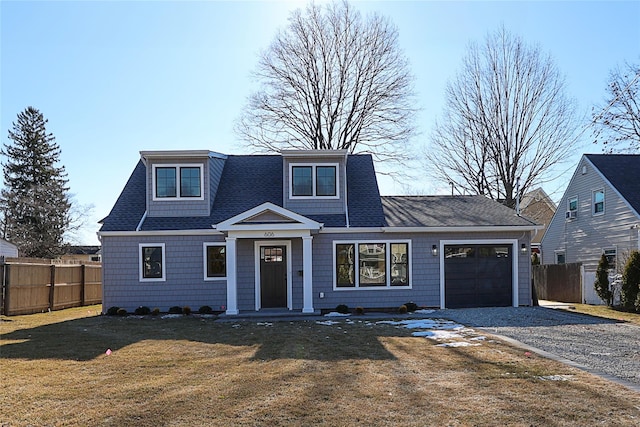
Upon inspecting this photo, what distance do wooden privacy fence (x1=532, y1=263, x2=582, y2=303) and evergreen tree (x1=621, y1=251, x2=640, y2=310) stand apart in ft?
13.0

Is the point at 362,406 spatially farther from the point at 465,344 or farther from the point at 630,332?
the point at 630,332

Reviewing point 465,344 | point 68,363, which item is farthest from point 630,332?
point 68,363

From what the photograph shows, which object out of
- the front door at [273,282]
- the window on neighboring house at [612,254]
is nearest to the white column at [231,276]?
the front door at [273,282]

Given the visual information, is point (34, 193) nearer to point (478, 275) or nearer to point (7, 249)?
point (7, 249)

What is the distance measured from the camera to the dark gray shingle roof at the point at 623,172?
68.2 ft

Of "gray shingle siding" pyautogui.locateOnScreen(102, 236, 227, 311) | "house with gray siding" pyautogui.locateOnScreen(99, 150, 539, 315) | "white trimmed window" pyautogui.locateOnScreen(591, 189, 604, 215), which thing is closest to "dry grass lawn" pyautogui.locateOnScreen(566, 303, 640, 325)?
"house with gray siding" pyautogui.locateOnScreen(99, 150, 539, 315)

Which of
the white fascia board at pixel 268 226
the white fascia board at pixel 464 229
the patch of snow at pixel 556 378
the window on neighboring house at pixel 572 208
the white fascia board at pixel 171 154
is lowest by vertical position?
the patch of snow at pixel 556 378

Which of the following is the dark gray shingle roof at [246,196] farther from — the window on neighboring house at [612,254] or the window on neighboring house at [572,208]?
the window on neighboring house at [572,208]

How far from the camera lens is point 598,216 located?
22.5m

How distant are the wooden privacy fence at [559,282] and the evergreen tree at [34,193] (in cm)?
3102

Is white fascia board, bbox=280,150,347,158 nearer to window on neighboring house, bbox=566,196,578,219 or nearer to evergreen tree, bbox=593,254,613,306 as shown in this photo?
evergreen tree, bbox=593,254,613,306

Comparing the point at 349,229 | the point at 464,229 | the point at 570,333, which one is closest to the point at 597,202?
the point at 464,229

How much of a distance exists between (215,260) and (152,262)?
1.92 meters

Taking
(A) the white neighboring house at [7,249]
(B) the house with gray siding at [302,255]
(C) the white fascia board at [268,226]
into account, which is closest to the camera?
(C) the white fascia board at [268,226]
